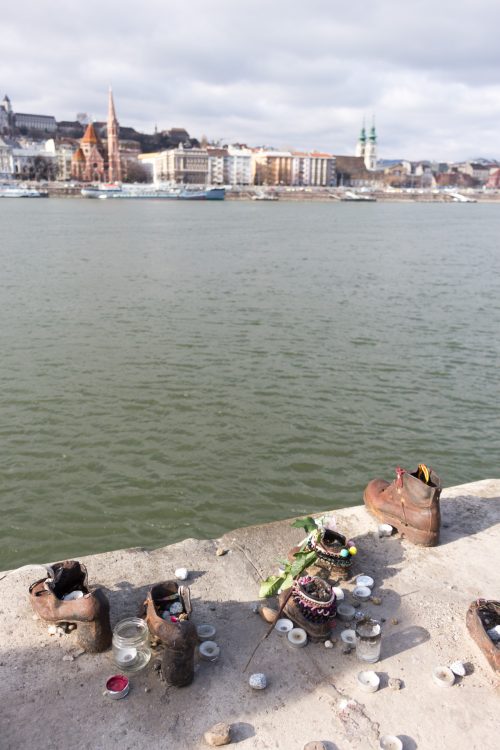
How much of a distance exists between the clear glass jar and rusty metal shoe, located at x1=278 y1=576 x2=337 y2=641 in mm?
Answer: 992

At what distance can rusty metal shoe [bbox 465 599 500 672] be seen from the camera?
3663mm

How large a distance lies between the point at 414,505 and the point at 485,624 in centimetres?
122

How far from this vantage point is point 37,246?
132 feet

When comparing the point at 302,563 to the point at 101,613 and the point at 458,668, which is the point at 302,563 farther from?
the point at 101,613

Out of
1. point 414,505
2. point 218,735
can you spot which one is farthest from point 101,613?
point 414,505

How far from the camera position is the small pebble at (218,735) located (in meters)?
3.07

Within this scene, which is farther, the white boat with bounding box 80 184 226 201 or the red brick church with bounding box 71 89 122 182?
the red brick church with bounding box 71 89 122 182

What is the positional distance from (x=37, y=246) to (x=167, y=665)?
1626 inches

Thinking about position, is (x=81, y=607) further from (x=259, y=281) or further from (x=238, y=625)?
(x=259, y=281)

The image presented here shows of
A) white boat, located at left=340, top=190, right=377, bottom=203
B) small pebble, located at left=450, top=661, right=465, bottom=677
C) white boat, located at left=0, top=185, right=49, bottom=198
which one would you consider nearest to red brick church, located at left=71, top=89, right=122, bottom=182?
white boat, located at left=0, top=185, right=49, bottom=198

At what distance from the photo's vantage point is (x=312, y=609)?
3922 millimetres

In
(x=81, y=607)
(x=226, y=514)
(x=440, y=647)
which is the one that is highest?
(x=81, y=607)

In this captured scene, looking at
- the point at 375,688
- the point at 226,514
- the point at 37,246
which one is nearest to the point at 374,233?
the point at 37,246

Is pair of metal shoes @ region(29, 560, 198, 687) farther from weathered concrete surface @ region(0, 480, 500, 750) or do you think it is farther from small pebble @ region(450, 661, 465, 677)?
small pebble @ region(450, 661, 465, 677)
